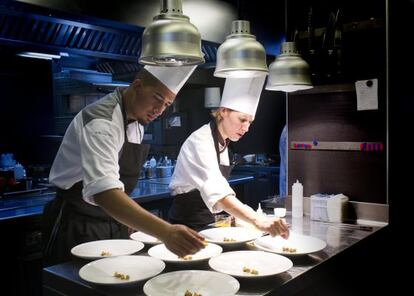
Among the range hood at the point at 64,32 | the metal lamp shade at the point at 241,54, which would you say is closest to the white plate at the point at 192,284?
the metal lamp shade at the point at 241,54

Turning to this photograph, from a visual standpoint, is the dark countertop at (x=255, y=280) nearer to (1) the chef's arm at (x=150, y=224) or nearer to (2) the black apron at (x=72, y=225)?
(1) the chef's arm at (x=150, y=224)

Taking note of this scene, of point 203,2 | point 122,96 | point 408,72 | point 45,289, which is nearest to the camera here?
point 45,289

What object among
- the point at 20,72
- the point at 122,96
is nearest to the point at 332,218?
the point at 122,96

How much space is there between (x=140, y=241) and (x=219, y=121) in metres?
1.10

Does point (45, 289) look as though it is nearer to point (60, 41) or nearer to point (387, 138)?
point (60, 41)

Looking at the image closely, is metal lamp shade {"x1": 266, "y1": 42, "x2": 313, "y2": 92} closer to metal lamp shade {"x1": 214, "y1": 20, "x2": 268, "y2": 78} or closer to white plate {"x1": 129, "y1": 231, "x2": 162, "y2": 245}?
metal lamp shade {"x1": 214, "y1": 20, "x2": 268, "y2": 78}

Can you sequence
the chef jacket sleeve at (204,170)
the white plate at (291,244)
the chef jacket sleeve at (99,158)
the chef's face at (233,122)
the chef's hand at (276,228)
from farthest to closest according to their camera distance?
the chef's face at (233,122), the chef jacket sleeve at (204,170), the chef's hand at (276,228), the white plate at (291,244), the chef jacket sleeve at (99,158)

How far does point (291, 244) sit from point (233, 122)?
97 cm

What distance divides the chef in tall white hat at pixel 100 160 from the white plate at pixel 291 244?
662 millimetres

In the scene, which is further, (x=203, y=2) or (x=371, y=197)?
(x=203, y=2)

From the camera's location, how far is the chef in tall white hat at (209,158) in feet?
7.84

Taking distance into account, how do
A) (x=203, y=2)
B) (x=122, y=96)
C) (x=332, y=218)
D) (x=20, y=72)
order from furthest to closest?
1. (x=20, y=72)
2. (x=203, y=2)
3. (x=332, y=218)
4. (x=122, y=96)

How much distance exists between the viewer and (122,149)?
215 centimetres

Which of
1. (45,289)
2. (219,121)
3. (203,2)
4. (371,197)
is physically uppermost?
(203,2)
